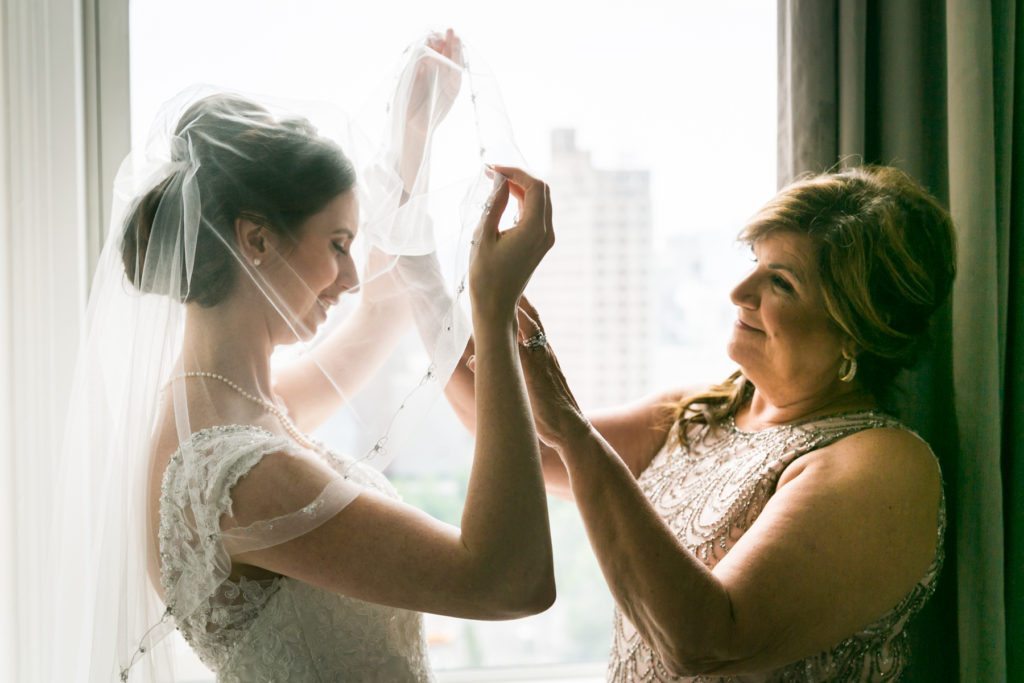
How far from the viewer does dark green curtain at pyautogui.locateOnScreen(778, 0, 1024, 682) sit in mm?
1342

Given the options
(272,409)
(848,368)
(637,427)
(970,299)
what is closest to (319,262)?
(272,409)

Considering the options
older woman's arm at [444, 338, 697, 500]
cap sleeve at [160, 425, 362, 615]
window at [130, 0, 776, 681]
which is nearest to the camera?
cap sleeve at [160, 425, 362, 615]

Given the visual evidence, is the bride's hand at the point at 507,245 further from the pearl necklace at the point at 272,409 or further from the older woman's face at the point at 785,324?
the older woman's face at the point at 785,324

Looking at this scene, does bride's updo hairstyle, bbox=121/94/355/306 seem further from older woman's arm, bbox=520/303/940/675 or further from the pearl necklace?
older woman's arm, bbox=520/303/940/675

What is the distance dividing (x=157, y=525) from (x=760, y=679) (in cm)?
86

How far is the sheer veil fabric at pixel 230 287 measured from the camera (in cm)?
106

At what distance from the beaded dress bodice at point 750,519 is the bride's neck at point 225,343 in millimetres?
686

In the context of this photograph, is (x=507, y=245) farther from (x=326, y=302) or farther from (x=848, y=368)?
(x=848, y=368)

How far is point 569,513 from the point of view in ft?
6.56

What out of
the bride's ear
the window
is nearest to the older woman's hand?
the bride's ear

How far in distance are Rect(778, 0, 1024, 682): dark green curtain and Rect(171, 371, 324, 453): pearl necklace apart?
102 centimetres

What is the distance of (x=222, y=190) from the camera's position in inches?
41.6

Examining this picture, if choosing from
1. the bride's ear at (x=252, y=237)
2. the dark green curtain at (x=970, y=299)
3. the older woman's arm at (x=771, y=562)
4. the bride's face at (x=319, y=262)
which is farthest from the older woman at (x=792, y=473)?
the bride's ear at (x=252, y=237)

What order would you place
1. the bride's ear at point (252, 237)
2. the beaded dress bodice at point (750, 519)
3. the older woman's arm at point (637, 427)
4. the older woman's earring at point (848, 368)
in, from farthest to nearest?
the older woman's arm at point (637, 427) → the older woman's earring at point (848, 368) → the beaded dress bodice at point (750, 519) → the bride's ear at point (252, 237)
